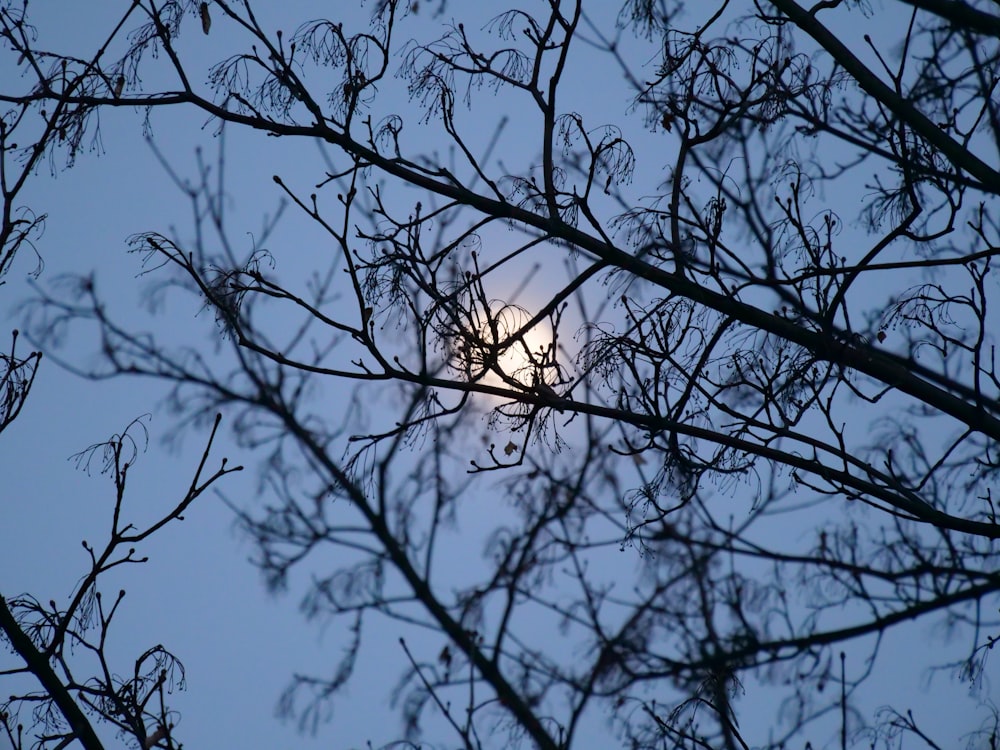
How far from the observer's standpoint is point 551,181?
402 cm

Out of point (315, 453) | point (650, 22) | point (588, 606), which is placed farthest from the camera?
point (315, 453)

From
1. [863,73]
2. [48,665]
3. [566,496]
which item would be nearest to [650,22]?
[863,73]

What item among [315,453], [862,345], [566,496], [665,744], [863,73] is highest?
[315,453]

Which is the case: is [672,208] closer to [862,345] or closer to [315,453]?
[862,345]

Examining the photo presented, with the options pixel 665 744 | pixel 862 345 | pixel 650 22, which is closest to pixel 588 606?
pixel 665 744

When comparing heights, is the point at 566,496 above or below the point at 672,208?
above

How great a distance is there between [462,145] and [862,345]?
1931 mm

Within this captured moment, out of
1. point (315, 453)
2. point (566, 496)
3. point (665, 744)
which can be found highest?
point (315, 453)

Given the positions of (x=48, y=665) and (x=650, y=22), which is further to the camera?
(x=650, y=22)

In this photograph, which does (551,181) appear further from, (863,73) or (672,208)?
(863,73)

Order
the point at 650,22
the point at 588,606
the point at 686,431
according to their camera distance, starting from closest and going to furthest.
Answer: the point at 686,431
the point at 650,22
the point at 588,606

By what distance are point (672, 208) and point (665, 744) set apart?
8.46 ft

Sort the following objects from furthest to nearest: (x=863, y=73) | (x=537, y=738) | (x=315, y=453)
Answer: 1. (x=315, y=453)
2. (x=537, y=738)
3. (x=863, y=73)

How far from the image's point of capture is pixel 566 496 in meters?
7.93
